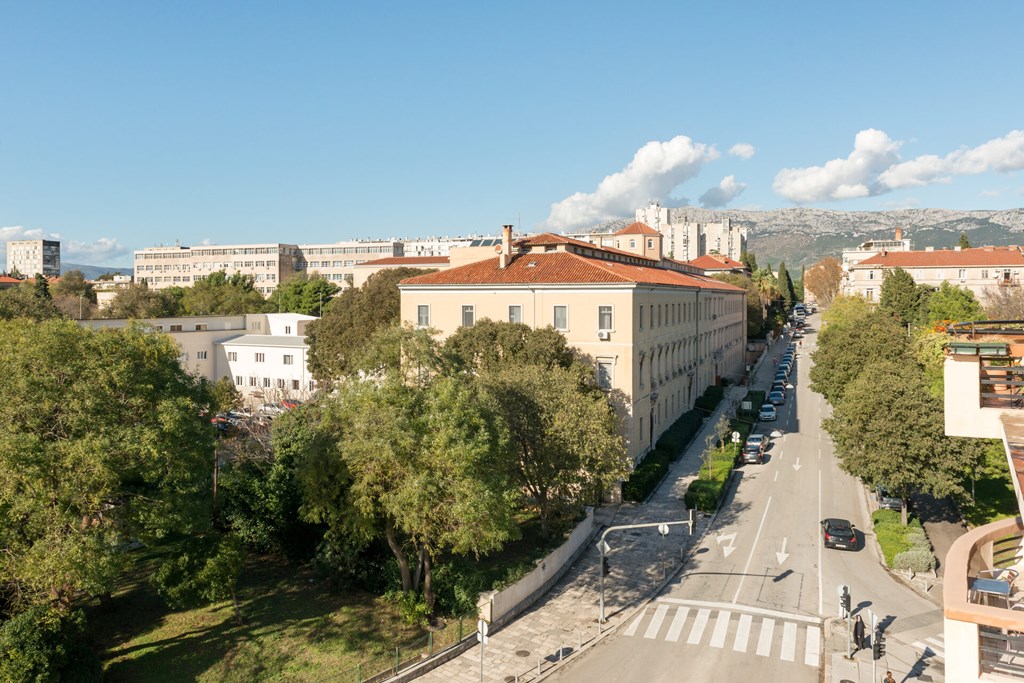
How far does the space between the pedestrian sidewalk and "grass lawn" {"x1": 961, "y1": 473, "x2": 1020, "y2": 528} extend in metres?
12.8

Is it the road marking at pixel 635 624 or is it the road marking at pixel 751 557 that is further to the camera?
the road marking at pixel 751 557

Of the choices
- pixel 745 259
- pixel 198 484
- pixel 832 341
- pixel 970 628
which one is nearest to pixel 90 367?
pixel 198 484

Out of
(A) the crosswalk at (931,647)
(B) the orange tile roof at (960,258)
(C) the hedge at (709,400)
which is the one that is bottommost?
(A) the crosswalk at (931,647)

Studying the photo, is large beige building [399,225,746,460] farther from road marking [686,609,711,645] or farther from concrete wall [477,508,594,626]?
road marking [686,609,711,645]

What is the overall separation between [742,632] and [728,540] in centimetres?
910

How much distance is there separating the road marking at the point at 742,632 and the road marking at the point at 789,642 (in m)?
1.12

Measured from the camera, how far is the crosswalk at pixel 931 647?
72.4ft

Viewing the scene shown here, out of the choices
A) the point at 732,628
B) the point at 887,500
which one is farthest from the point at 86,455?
the point at 887,500

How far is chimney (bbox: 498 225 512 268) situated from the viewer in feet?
154

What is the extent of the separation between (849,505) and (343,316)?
42.9 meters

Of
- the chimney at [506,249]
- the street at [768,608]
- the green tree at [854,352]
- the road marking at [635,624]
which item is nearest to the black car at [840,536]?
the street at [768,608]

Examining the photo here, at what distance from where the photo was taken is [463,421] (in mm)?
22625

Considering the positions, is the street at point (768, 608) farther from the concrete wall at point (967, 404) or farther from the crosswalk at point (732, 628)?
the concrete wall at point (967, 404)

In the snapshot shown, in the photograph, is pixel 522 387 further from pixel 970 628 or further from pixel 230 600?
pixel 970 628
